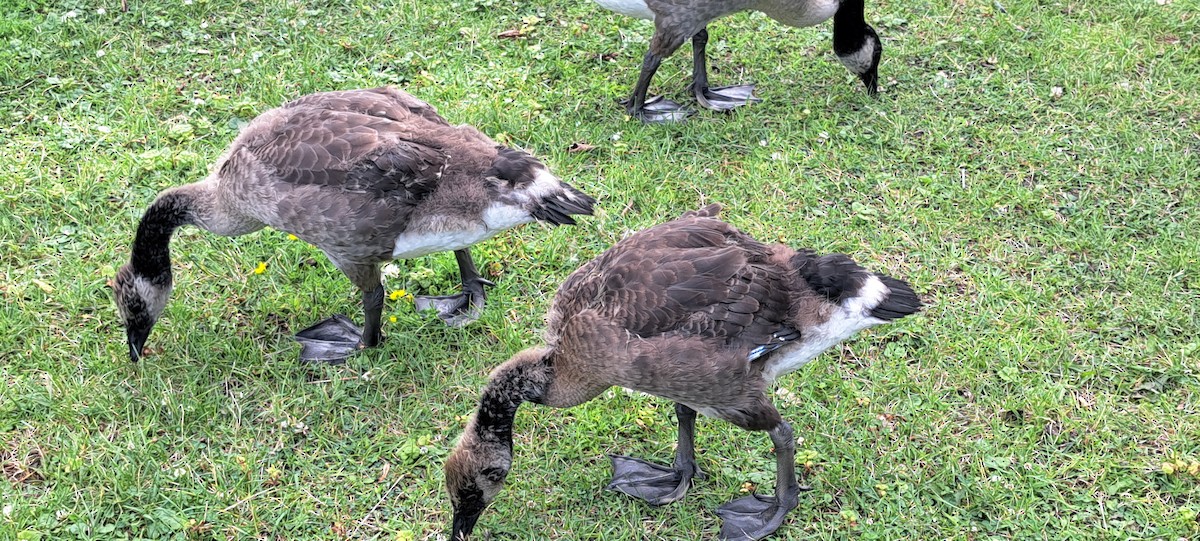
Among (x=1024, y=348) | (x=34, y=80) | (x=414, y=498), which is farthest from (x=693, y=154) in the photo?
(x=34, y=80)

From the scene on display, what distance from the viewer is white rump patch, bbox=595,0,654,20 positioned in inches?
269

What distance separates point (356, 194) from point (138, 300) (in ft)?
4.50

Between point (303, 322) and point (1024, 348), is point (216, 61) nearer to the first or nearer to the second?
point (303, 322)

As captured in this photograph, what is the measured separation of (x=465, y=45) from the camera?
776 cm

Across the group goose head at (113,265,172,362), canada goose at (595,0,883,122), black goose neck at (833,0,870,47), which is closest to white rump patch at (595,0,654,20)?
canada goose at (595,0,883,122)

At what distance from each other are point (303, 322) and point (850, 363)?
122 inches

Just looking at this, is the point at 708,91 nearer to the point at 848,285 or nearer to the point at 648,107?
the point at 648,107

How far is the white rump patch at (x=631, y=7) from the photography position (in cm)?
682

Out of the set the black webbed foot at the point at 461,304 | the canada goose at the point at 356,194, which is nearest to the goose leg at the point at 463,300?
the black webbed foot at the point at 461,304

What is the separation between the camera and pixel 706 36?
7156 millimetres

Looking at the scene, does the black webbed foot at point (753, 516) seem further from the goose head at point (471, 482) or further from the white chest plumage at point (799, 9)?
the white chest plumage at point (799, 9)

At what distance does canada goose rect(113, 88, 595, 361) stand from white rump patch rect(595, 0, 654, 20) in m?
2.07

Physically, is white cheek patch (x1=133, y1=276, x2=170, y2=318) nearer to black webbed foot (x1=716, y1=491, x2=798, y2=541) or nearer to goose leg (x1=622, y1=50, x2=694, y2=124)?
black webbed foot (x1=716, y1=491, x2=798, y2=541)

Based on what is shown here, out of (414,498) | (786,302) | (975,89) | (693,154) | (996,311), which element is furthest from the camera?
(975,89)
